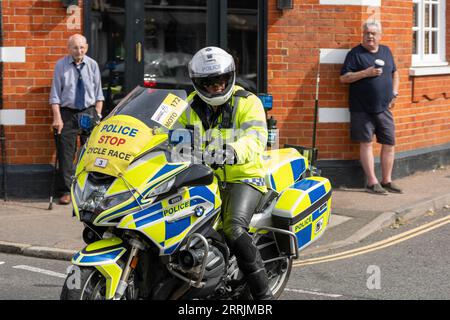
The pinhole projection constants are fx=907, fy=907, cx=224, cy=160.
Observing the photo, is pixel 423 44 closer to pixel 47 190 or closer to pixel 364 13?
pixel 364 13

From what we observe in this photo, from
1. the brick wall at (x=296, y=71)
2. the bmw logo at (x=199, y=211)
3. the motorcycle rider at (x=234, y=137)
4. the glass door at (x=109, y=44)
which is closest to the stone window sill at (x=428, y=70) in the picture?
the brick wall at (x=296, y=71)

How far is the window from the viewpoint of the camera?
521 inches

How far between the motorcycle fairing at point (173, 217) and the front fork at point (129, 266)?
0.10m

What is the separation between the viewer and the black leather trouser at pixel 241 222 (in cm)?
597

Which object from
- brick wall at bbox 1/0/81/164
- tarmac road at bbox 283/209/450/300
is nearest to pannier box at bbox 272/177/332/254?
tarmac road at bbox 283/209/450/300

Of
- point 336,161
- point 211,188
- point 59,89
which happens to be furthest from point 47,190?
point 211,188

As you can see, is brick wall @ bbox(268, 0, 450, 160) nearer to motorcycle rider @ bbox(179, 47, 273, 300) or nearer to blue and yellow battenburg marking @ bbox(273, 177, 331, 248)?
blue and yellow battenburg marking @ bbox(273, 177, 331, 248)

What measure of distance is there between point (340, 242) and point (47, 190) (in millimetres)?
3794

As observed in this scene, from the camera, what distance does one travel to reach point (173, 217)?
550 centimetres

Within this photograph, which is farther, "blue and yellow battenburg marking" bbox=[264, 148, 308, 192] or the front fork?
"blue and yellow battenburg marking" bbox=[264, 148, 308, 192]

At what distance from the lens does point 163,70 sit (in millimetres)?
11320

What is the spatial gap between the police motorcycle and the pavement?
2859mm

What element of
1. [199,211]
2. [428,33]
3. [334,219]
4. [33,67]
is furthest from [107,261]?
[428,33]

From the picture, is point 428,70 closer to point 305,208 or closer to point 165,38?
point 165,38
